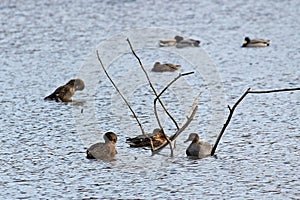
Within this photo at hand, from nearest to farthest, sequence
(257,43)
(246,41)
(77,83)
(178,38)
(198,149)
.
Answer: (198,149) → (77,83) → (257,43) → (246,41) → (178,38)

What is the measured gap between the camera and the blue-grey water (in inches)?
239

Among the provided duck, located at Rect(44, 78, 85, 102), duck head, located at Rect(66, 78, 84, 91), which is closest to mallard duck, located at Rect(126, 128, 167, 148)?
duck, located at Rect(44, 78, 85, 102)

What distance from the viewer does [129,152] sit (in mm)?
6969

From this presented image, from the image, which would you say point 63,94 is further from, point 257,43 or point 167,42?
point 167,42

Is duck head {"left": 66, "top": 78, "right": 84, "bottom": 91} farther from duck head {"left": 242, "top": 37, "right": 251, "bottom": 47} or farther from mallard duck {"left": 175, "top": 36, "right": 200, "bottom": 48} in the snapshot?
duck head {"left": 242, "top": 37, "right": 251, "bottom": 47}

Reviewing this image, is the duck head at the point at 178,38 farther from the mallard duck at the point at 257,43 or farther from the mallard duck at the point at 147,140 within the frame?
the mallard duck at the point at 147,140

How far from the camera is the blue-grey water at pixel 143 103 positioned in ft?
19.9

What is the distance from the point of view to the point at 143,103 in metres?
8.92

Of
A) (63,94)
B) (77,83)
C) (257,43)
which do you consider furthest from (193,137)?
(257,43)

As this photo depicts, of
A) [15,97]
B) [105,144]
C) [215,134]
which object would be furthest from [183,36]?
[105,144]

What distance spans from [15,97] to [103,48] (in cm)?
333

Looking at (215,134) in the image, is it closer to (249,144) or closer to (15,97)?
(249,144)

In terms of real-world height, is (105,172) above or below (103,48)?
below

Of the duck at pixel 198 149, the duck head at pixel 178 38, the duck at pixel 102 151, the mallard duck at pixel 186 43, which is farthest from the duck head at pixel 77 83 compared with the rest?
the duck head at pixel 178 38
